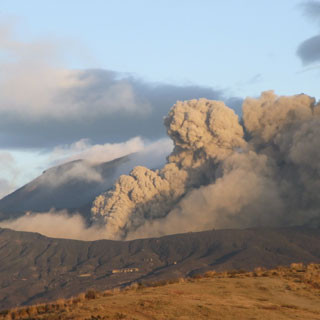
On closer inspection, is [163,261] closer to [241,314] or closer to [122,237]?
[122,237]

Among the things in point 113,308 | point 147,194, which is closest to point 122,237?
point 147,194

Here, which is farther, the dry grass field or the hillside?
the hillside

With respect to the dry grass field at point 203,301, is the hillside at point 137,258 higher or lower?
higher

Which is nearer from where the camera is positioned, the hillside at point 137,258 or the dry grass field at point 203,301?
the dry grass field at point 203,301

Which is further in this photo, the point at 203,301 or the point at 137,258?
the point at 137,258
